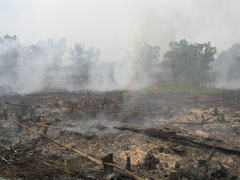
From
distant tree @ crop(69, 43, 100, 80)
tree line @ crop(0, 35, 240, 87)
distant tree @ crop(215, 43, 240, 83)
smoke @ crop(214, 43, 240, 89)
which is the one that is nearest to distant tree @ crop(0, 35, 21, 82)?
tree line @ crop(0, 35, 240, 87)

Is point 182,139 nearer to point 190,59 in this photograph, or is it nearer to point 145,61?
point 190,59

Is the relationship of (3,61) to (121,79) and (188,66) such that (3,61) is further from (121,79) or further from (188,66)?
(188,66)

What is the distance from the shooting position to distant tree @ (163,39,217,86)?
67.2 feet

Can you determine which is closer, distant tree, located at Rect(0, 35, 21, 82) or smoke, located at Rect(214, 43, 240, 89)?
distant tree, located at Rect(0, 35, 21, 82)

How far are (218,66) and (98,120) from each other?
87.3 feet

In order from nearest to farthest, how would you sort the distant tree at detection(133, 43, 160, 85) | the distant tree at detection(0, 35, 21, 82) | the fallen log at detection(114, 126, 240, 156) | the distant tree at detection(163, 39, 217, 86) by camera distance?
the fallen log at detection(114, 126, 240, 156) < the distant tree at detection(0, 35, 21, 82) < the distant tree at detection(163, 39, 217, 86) < the distant tree at detection(133, 43, 160, 85)

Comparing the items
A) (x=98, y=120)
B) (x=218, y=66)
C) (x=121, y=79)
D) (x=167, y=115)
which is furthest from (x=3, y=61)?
(x=218, y=66)

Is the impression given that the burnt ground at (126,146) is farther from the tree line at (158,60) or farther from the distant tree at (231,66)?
the distant tree at (231,66)

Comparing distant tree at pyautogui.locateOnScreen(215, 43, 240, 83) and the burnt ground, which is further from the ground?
distant tree at pyautogui.locateOnScreen(215, 43, 240, 83)

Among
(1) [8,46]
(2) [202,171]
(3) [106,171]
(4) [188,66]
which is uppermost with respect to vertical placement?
(1) [8,46]

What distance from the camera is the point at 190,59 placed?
20.6 meters

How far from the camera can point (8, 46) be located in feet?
62.5

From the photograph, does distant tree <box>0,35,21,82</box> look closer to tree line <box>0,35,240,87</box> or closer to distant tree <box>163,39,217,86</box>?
tree line <box>0,35,240,87</box>

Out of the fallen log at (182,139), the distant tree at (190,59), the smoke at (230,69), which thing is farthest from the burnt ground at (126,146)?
the smoke at (230,69)
